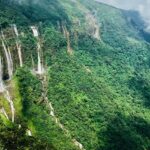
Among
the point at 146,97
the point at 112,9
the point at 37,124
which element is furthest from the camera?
the point at 112,9

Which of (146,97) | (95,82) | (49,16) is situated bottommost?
(146,97)

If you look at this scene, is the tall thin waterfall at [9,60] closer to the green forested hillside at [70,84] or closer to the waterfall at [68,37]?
the green forested hillside at [70,84]

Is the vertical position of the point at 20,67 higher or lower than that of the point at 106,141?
higher

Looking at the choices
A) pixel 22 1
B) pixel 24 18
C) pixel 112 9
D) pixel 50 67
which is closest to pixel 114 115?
pixel 50 67

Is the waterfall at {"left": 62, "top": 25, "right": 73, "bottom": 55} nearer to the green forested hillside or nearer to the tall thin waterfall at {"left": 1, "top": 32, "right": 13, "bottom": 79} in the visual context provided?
the green forested hillside

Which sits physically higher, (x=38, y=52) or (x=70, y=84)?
(x=38, y=52)

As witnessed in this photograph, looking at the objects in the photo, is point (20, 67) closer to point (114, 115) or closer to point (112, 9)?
point (114, 115)

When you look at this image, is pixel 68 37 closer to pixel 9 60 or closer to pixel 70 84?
pixel 70 84

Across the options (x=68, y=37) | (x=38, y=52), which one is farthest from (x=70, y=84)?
(x=68, y=37)

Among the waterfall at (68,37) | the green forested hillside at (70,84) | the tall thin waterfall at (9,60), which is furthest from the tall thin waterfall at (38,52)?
the waterfall at (68,37)
